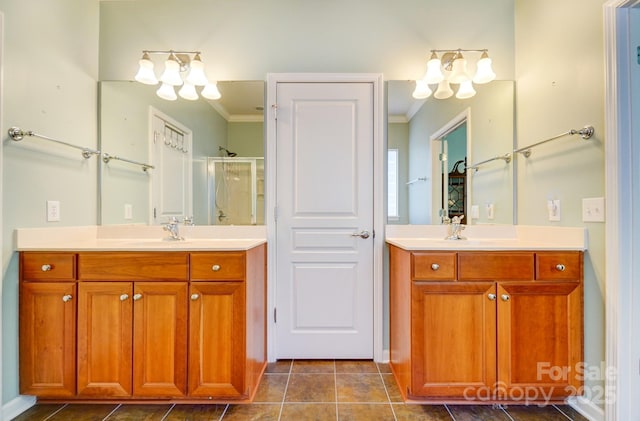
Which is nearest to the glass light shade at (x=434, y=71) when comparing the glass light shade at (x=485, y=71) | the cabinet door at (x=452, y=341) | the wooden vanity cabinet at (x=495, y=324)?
the glass light shade at (x=485, y=71)

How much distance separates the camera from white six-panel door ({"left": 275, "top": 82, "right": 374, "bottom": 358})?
7.38 feet

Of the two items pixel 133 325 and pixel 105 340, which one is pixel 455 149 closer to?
pixel 133 325

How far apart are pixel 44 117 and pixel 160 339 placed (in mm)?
1393

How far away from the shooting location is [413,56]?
7.45ft

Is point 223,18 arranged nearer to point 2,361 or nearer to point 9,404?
point 2,361

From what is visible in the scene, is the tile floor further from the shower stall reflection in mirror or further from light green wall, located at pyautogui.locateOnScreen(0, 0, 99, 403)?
the shower stall reflection in mirror

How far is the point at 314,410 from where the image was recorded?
5.53 feet

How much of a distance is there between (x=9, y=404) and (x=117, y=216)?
113cm

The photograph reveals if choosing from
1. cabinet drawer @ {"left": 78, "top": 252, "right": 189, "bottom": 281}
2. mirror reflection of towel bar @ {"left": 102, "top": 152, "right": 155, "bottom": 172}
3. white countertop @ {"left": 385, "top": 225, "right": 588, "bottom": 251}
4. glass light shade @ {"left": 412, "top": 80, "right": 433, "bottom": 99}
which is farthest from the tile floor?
glass light shade @ {"left": 412, "top": 80, "right": 433, "bottom": 99}

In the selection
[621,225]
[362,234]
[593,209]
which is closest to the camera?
[621,225]

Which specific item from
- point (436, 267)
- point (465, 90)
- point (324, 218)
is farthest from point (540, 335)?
point (465, 90)

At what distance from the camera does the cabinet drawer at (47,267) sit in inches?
65.5

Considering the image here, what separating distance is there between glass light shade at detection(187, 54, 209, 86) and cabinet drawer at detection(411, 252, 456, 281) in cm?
183

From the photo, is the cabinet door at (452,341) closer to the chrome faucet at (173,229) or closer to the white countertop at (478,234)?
the white countertop at (478,234)
